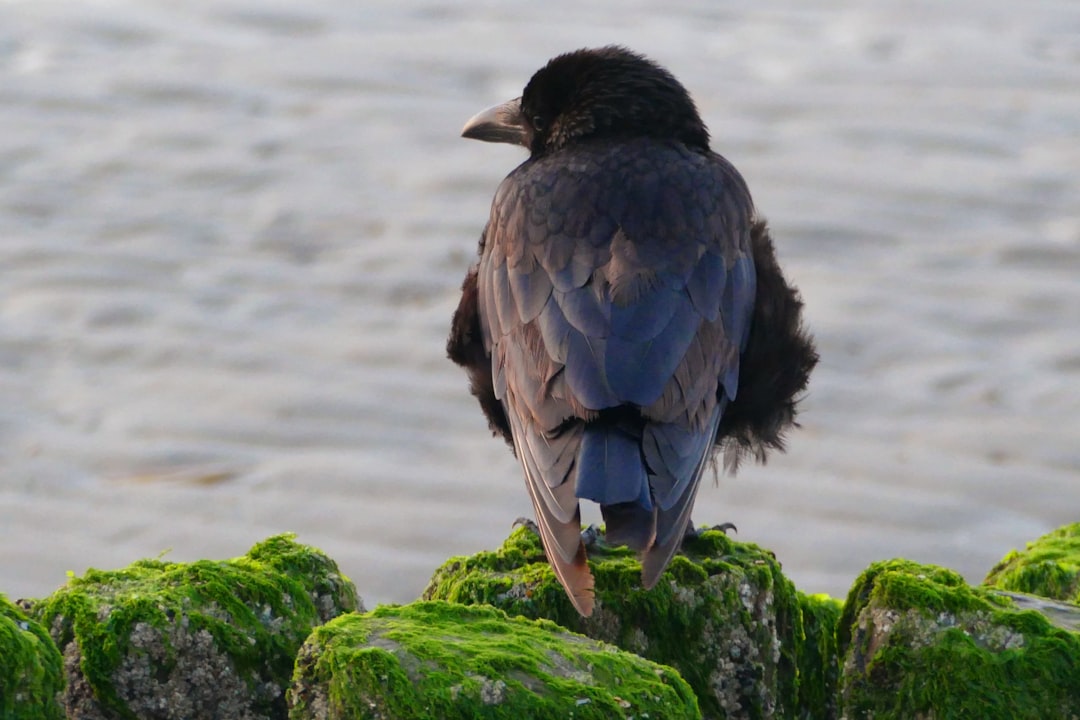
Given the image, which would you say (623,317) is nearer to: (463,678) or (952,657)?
(952,657)

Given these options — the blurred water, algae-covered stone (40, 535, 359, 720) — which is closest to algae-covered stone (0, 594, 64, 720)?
algae-covered stone (40, 535, 359, 720)

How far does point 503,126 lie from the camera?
8117 millimetres

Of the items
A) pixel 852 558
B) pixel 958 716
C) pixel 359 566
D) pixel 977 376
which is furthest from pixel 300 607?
pixel 977 376

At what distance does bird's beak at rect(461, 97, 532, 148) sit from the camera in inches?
313

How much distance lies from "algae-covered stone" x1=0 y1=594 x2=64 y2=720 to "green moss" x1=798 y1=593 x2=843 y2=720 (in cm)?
239

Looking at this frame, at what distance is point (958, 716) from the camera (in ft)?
16.1

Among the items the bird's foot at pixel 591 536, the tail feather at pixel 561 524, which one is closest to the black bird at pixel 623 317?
the tail feather at pixel 561 524

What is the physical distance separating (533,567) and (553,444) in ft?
1.32

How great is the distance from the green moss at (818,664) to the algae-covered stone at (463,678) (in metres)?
1.29

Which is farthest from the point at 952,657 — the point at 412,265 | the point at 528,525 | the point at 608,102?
the point at 412,265

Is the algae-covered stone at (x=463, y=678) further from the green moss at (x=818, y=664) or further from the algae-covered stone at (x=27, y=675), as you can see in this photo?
the green moss at (x=818, y=664)

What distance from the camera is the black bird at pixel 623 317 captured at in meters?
5.59

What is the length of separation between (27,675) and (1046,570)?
3.37m

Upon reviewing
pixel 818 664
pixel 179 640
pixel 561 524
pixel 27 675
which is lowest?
pixel 27 675
